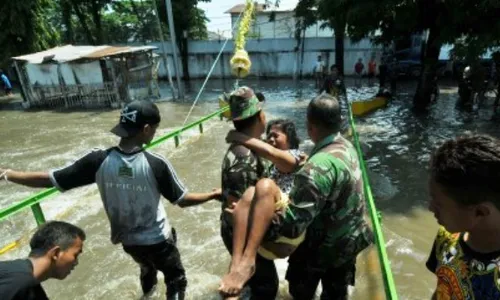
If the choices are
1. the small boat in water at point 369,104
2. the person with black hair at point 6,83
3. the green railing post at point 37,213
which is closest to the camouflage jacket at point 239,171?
the green railing post at point 37,213

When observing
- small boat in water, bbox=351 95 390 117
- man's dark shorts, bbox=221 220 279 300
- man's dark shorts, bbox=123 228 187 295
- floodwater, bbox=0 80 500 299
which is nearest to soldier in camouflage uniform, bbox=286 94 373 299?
man's dark shorts, bbox=221 220 279 300

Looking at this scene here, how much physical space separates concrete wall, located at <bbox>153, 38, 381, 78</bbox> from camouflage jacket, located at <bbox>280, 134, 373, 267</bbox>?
25805mm

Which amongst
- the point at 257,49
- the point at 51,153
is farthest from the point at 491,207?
the point at 257,49

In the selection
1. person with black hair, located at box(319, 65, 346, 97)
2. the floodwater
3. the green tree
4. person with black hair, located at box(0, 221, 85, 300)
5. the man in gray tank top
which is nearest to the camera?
person with black hair, located at box(0, 221, 85, 300)

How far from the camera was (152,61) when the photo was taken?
21.4 meters

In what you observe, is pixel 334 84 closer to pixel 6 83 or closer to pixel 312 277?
pixel 312 277

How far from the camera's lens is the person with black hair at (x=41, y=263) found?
1.81 m

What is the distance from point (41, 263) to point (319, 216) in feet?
5.56

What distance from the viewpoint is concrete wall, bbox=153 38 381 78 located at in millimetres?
27781

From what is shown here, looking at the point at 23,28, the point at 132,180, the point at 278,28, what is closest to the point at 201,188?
the point at 132,180

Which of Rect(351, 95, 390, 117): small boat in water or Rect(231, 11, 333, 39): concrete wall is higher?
Rect(231, 11, 333, 39): concrete wall

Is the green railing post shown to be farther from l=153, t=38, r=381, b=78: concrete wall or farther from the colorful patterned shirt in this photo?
l=153, t=38, r=381, b=78: concrete wall

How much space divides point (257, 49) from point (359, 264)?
88.5ft

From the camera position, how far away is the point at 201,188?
793 centimetres
